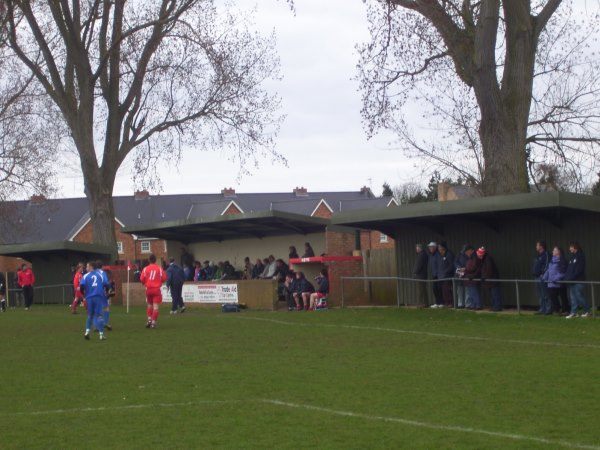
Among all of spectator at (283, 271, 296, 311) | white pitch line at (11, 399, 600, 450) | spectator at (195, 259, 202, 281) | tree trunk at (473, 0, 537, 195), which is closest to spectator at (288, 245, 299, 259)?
spectator at (283, 271, 296, 311)

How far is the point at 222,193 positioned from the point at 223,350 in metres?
79.9

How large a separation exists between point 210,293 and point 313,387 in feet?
66.9

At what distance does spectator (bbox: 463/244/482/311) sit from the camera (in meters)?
24.1

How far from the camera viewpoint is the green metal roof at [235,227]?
3028 centimetres

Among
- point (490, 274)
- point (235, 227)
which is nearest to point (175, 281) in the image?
point (235, 227)

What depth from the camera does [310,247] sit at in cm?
3131

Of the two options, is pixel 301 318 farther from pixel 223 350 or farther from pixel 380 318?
pixel 223 350

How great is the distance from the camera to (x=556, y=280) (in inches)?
858

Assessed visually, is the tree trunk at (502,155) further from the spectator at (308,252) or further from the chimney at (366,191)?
the chimney at (366,191)

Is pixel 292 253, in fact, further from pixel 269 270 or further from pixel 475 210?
pixel 475 210

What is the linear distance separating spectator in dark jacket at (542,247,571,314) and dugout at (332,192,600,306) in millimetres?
885

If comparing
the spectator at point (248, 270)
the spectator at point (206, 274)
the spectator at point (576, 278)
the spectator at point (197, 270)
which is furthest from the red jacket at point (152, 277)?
the spectator at point (197, 270)

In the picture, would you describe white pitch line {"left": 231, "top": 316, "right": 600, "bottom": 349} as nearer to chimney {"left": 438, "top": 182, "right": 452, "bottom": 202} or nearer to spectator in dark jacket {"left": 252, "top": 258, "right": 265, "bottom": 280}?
spectator in dark jacket {"left": 252, "top": 258, "right": 265, "bottom": 280}

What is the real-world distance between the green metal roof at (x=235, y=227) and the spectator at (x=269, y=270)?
1.25 metres
